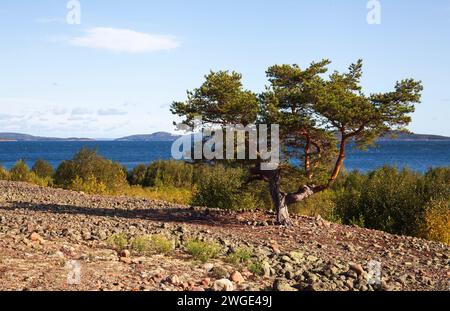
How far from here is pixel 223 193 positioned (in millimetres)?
20781

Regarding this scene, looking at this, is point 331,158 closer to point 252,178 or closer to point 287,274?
point 252,178

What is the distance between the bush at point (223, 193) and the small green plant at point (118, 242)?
10028 mm

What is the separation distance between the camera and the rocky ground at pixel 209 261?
296 inches

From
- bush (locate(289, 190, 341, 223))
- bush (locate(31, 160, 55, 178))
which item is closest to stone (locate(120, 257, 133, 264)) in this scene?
bush (locate(289, 190, 341, 223))

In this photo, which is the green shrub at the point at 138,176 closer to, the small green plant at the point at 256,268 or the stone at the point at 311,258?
the stone at the point at 311,258

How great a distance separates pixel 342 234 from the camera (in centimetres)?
1400

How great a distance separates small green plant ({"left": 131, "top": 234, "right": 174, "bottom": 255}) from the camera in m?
9.37

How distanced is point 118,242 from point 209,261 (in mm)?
1840

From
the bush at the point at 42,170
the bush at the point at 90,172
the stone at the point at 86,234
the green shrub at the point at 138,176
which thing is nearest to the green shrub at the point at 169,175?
the green shrub at the point at 138,176

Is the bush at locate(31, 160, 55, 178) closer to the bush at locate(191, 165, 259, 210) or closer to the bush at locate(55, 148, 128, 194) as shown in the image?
the bush at locate(55, 148, 128, 194)

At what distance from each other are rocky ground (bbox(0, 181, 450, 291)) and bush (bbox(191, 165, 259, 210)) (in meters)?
3.89

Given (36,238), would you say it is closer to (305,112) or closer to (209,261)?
(209,261)
